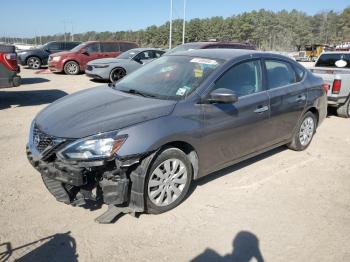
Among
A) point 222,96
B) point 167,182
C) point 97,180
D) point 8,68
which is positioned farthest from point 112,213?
point 8,68

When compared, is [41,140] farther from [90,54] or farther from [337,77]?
[90,54]

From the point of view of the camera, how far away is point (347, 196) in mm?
4414

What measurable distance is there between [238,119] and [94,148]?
1.88m

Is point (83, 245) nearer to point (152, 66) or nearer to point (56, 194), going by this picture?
point (56, 194)

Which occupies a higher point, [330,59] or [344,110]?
[330,59]

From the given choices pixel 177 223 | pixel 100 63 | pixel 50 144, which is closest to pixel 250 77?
pixel 177 223

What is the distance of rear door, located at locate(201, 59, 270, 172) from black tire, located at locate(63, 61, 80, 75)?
12.9 metres

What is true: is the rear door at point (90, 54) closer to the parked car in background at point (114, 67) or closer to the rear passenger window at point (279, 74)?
the parked car in background at point (114, 67)

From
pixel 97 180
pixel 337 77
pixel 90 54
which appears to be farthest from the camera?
pixel 90 54

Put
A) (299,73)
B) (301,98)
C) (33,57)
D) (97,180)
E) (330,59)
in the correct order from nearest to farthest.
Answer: (97,180), (301,98), (299,73), (330,59), (33,57)

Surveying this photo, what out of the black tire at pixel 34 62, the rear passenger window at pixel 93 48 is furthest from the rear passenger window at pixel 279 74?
the black tire at pixel 34 62

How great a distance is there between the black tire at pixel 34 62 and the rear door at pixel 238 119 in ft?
54.3

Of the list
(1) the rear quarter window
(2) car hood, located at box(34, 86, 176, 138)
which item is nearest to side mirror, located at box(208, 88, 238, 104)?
(2) car hood, located at box(34, 86, 176, 138)

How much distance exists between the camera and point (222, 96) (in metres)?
3.86
